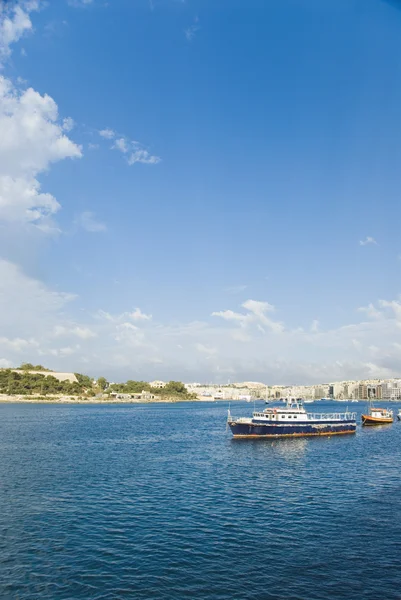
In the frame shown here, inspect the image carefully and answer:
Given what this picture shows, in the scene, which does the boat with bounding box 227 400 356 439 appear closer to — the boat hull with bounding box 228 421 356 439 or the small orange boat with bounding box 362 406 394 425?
the boat hull with bounding box 228 421 356 439

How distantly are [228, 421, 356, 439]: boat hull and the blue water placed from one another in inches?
941

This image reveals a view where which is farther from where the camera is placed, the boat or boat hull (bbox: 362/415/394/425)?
boat hull (bbox: 362/415/394/425)

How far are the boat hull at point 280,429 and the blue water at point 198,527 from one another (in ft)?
78.4

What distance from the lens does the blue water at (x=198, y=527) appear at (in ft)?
95.5

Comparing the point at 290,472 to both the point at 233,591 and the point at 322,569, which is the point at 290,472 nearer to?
the point at 322,569

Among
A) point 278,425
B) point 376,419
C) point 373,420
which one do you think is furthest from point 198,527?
point 376,419

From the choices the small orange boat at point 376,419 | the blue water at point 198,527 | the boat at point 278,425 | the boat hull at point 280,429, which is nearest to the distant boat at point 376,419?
the small orange boat at point 376,419

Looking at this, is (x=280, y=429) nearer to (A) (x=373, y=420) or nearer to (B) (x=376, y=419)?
(A) (x=373, y=420)

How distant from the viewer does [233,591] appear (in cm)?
2817

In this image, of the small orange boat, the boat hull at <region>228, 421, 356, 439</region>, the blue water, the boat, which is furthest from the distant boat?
the blue water

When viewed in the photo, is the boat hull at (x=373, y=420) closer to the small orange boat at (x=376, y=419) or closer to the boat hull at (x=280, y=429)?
the small orange boat at (x=376, y=419)

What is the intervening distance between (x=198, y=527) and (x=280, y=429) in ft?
227

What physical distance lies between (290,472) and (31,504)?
3787 cm

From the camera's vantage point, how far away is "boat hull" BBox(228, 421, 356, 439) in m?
104
